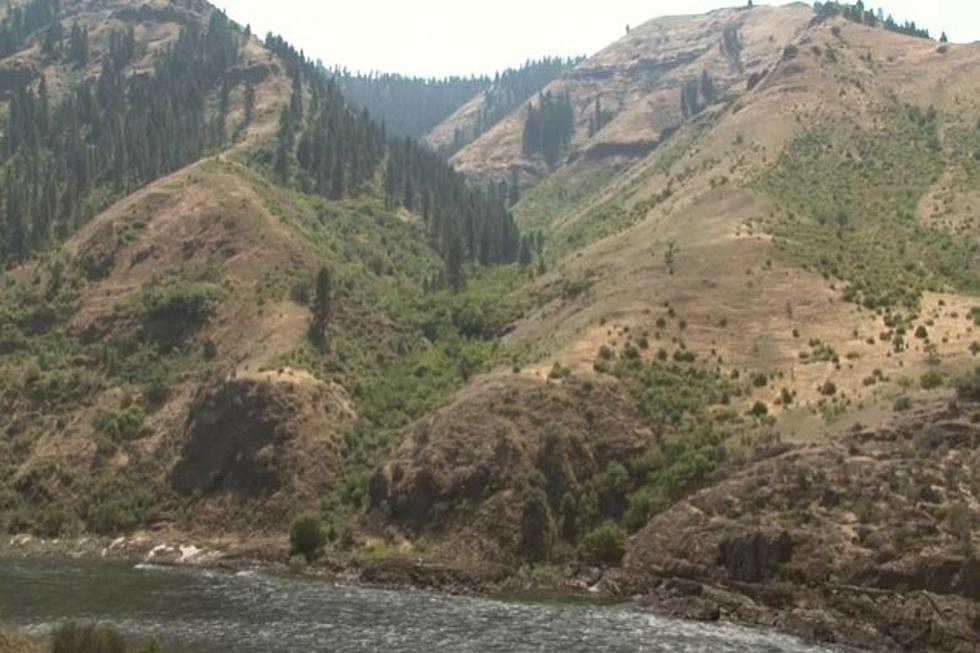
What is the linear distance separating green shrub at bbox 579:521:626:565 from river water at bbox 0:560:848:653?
11.0 meters

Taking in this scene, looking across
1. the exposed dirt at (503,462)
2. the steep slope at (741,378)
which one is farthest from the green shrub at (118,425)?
the steep slope at (741,378)

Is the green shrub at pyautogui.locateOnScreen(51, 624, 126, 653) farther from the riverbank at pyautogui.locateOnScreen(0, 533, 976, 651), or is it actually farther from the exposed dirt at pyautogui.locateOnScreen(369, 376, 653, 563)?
the exposed dirt at pyautogui.locateOnScreen(369, 376, 653, 563)

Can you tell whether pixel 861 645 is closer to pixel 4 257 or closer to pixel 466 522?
pixel 466 522

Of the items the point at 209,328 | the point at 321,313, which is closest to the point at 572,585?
the point at 321,313

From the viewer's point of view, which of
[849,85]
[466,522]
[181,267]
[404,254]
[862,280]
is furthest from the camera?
[849,85]

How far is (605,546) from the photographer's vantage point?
84125mm

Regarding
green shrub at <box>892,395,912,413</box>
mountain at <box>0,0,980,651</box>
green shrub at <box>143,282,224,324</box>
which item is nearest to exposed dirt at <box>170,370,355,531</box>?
mountain at <box>0,0,980,651</box>

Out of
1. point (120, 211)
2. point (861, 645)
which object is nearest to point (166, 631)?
point (861, 645)

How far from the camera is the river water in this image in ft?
196

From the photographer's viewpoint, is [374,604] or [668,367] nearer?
[374,604]

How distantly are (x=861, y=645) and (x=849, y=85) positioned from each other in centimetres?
15369

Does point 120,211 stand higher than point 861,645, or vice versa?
point 120,211

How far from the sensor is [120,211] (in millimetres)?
153250

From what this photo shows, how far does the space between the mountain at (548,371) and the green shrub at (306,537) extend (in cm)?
65
